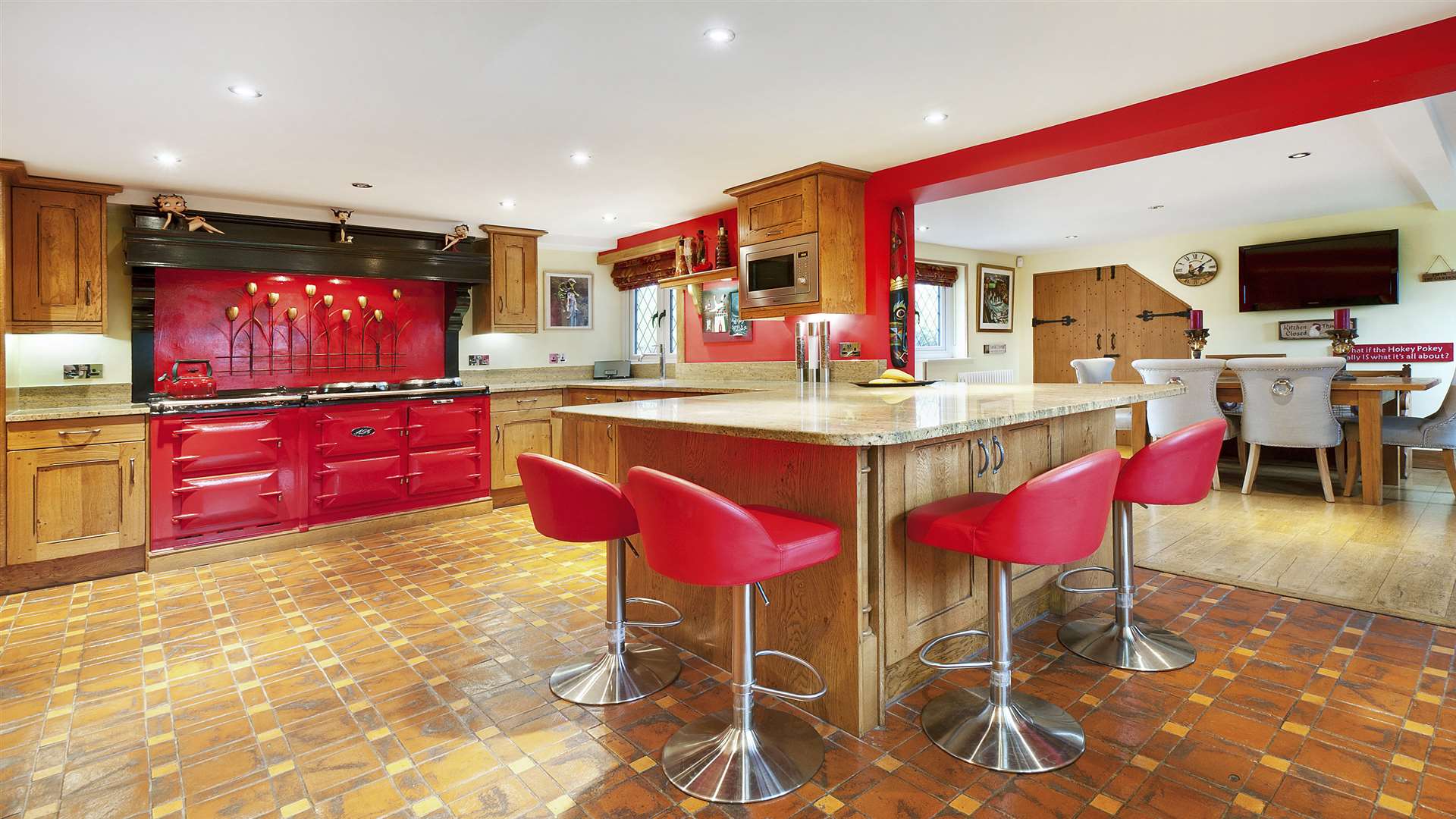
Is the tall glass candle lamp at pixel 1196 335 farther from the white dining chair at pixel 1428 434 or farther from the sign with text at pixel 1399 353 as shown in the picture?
the sign with text at pixel 1399 353

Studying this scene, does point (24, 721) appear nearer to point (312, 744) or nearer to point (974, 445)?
point (312, 744)

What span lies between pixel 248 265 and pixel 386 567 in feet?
7.66

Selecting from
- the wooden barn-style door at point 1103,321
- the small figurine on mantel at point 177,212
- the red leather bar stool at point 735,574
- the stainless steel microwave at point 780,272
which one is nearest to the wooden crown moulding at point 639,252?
the stainless steel microwave at point 780,272

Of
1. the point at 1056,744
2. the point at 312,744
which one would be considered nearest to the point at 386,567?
the point at 312,744

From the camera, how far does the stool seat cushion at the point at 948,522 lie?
6.08 feet

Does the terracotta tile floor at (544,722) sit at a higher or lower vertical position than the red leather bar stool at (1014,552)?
lower

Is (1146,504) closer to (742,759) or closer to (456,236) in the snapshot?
(742,759)

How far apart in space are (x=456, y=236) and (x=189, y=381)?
211 centimetres

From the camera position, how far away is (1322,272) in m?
6.51

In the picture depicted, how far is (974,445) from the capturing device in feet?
7.79

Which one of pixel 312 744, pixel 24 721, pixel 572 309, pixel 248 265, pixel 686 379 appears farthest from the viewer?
pixel 572 309

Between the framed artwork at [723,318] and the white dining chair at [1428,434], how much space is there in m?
4.29

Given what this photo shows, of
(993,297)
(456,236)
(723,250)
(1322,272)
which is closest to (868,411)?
(723,250)

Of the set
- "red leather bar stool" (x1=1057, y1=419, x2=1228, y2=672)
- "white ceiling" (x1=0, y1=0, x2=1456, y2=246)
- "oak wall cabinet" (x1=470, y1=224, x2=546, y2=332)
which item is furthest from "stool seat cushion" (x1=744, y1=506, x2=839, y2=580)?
"oak wall cabinet" (x1=470, y1=224, x2=546, y2=332)
